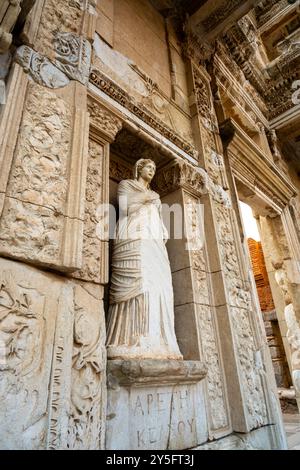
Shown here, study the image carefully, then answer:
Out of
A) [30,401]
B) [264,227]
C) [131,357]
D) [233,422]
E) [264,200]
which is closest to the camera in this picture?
[30,401]

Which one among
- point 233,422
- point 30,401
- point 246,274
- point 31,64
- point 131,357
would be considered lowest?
point 233,422

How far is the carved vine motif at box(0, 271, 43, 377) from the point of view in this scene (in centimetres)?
142

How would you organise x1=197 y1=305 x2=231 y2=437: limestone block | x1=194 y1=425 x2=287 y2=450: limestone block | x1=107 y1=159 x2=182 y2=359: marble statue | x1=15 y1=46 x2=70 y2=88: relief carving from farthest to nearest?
x1=197 y1=305 x2=231 y2=437: limestone block
x1=194 y1=425 x2=287 y2=450: limestone block
x1=107 y1=159 x2=182 y2=359: marble statue
x1=15 y1=46 x2=70 y2=88: relief carving

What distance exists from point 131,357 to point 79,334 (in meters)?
0.56

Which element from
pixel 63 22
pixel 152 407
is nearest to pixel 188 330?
pixel 152 407

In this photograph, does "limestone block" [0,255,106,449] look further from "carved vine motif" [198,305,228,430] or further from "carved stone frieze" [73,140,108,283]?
"carved vine motif" [198,305,228,430]

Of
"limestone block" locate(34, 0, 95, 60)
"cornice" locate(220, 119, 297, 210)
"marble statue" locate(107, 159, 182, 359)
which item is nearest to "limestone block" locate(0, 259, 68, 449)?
"marble statue" locate(107, 159, 182, 359)

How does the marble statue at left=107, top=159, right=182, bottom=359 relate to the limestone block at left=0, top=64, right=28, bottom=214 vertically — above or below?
below

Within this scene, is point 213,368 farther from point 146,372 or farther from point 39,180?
point 39,180

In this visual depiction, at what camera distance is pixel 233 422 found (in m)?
Answer: 2.74

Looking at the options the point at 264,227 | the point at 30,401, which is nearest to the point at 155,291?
the point at 30,401

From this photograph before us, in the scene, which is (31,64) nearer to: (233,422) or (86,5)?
(86,5)

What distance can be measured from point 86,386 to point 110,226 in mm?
1645
